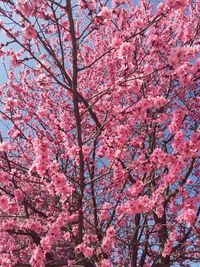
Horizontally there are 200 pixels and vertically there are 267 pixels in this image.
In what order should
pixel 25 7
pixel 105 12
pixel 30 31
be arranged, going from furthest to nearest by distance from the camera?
pixel 105 12
pixel 30 31
pixel 25 7

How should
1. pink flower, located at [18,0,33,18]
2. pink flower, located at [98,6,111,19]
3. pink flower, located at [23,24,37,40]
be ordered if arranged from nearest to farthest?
pink flower, located at [18,0,33,18]
pink flower, located at [23,24,37,40]
pink flower, located at [98,6,111,19]

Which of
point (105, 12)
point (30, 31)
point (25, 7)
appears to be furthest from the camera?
point (105, 12)

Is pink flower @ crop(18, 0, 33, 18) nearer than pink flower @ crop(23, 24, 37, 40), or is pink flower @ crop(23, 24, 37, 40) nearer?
pink flower @ crop(18, 0, 33, 18)

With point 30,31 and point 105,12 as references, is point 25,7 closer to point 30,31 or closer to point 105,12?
point 30,31

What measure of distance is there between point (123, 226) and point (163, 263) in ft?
4.35

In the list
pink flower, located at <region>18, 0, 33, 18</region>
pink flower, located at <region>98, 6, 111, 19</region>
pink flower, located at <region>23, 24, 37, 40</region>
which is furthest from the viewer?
pink flower, located at <region>98, 6, 111, 19</region>

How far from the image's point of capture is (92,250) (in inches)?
223

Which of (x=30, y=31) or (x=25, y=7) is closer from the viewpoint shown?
(x=25, y=7)

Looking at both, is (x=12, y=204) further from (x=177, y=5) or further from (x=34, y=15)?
(x=177, y=5)

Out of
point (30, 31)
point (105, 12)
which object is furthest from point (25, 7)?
point (105, 12)

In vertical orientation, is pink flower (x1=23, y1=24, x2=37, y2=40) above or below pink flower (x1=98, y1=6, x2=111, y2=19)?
below

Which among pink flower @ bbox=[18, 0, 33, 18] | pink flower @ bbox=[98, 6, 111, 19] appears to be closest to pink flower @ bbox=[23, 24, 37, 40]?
pink flower @ bbox=[18, 0, 33, 18]

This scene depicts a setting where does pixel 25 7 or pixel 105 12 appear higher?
pixel 105 12

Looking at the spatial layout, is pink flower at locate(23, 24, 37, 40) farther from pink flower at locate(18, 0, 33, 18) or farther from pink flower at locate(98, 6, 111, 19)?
pink flower at locate(98, 6, 111, 19)
